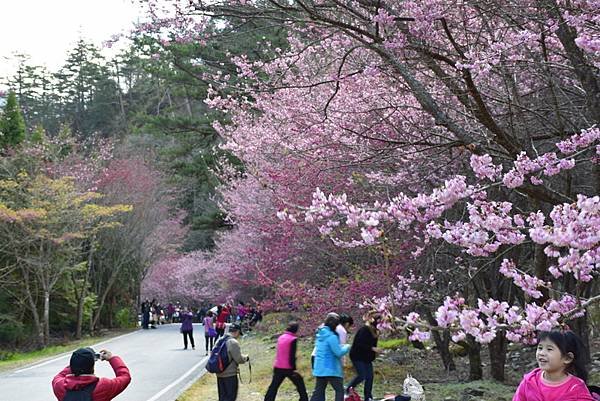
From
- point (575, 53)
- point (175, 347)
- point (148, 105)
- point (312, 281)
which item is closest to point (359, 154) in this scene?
point (575, 53)

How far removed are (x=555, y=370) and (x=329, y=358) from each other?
17.2ft

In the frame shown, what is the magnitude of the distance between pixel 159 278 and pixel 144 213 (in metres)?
16.6

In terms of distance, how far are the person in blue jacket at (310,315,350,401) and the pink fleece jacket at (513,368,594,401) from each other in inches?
195

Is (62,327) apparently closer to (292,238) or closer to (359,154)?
(292,238)

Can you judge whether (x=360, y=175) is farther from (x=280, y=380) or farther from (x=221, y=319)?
(x=221, y=319)

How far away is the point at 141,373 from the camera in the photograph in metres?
15.4

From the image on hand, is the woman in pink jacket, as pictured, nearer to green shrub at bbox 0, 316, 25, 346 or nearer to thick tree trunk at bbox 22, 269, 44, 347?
thick tree trunk at bbox 22, 269, 44, 347

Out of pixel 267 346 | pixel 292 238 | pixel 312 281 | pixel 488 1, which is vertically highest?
pixel 488 1

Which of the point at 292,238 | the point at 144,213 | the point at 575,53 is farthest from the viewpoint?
the point at 144,213

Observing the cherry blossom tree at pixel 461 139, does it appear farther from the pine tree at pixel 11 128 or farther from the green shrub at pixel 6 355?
the pine tree at pixel 11 128

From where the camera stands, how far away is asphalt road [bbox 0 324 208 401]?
12.4m

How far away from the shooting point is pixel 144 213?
116ft

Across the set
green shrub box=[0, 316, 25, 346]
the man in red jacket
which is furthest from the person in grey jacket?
green shrub box=[0, 316, 25, 346]

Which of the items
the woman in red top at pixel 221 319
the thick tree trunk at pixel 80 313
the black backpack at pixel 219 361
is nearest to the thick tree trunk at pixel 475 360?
the black backpack at pixel 219 361
